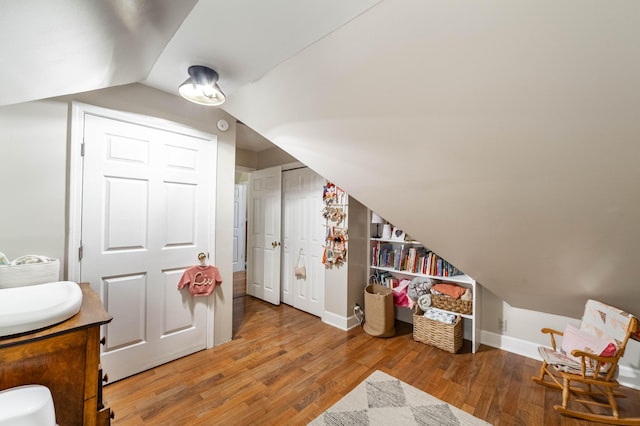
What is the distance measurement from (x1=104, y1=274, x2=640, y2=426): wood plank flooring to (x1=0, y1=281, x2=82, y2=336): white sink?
3.28 ft

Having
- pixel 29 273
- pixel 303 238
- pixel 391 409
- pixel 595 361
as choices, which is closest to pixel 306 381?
pixel 391 409

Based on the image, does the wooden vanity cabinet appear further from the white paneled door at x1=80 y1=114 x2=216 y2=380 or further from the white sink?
Answer: the white paneled door at x1=80 y1=114 x2=216 y2=380

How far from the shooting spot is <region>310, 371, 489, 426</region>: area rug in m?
1.59

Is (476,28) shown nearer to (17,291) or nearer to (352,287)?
(17,291)

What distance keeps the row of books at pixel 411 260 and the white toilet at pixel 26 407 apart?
8.97 feet

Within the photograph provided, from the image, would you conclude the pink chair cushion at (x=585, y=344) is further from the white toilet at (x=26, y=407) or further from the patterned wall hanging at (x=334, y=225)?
the white toilet at (x=26, y=407)

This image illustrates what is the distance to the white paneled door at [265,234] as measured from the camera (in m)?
3.60

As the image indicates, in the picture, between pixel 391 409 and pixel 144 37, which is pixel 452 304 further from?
pixel 144 37

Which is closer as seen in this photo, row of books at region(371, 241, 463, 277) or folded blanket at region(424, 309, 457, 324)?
folded blanket at region(424, 309, 457, 324)

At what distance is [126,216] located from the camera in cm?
193

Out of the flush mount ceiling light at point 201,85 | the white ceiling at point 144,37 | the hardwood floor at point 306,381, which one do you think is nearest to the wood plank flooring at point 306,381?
the hardwood floor at point 306,381

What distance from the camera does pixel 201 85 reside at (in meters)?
1.57

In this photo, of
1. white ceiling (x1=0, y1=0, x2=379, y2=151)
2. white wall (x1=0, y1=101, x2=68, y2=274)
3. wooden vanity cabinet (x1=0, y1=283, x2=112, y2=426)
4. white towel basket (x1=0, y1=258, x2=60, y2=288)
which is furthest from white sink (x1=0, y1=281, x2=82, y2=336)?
white ceiling (x1=0, y1=0, x2=379, y2=151)

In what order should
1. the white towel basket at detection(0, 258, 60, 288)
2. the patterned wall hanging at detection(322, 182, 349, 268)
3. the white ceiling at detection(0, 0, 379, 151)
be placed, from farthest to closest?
the patterned wall hanging at detection(322, 182, 349, 268)
the white towel basket at detection(0, 258, 60, 288)
the white ceiling at detection(0, 0, 379, 151)
